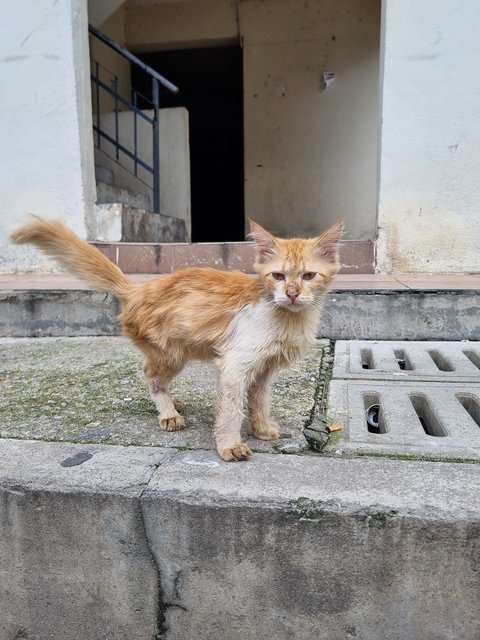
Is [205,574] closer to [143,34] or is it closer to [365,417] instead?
[365,417]

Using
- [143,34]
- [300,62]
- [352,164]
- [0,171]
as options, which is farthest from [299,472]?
[143,34]

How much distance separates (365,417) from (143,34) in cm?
756

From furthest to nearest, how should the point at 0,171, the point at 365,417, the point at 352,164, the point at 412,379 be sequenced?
the point at 352,164 < the point at 0,171 < the point at 412,379 < the point at 365,417

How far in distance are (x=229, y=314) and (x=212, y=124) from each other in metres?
11.6

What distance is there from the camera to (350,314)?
306cm

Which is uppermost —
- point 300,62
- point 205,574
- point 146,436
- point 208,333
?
point 300,62

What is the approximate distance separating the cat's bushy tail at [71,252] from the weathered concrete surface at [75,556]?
76cm

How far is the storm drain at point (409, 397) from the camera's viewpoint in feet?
5.15

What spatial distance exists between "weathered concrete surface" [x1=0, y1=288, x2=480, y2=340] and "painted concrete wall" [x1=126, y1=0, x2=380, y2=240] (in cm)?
383

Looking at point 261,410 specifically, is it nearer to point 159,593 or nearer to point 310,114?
point 159,593

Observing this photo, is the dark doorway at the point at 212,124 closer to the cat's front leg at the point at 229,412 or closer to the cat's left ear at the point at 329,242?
the cat's left ear at the point at 329,242

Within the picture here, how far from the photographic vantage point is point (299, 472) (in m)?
1.34

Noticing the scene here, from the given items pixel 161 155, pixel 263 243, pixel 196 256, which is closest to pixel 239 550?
pixel 263 243

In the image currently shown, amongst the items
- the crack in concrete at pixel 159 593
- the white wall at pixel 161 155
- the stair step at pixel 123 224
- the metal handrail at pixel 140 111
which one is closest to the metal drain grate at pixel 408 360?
the crack in concrete at pixel 159 593
